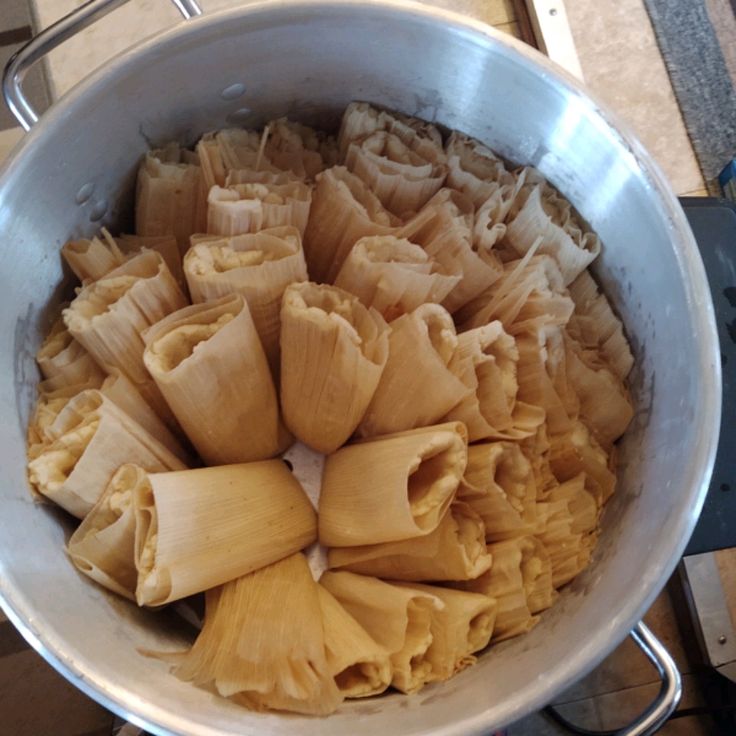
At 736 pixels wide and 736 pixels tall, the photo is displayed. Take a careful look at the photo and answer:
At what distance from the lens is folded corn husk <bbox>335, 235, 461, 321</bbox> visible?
26.5 inches

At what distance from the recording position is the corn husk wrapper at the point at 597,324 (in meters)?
0.74

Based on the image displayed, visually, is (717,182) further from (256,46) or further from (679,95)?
(256,46)

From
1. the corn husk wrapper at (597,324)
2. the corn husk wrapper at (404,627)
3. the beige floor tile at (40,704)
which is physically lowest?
the beige floor tile at (40,704)

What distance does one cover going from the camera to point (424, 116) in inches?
30.9

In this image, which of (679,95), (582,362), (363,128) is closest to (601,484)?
(582,362)

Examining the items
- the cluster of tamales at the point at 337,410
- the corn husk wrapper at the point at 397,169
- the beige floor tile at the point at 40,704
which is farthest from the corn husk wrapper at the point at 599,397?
the beige floor tile at the point at 40,704

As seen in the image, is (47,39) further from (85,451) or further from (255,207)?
(85,451)

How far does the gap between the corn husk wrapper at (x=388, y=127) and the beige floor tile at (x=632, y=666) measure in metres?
0.68

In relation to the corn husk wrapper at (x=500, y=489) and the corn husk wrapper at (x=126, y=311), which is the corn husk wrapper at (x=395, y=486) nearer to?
the corn husk wrapper at (x=500, y=489)

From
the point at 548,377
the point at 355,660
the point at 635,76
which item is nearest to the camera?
the point at 355,660

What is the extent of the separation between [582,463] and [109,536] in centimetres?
43

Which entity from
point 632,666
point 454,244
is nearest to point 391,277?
point 454,244

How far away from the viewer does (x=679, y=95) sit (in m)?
1.11

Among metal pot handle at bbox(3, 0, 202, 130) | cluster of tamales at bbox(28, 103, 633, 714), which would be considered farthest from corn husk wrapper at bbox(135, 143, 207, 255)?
metal pot handle at bbox(3, 0, 202, 130)
